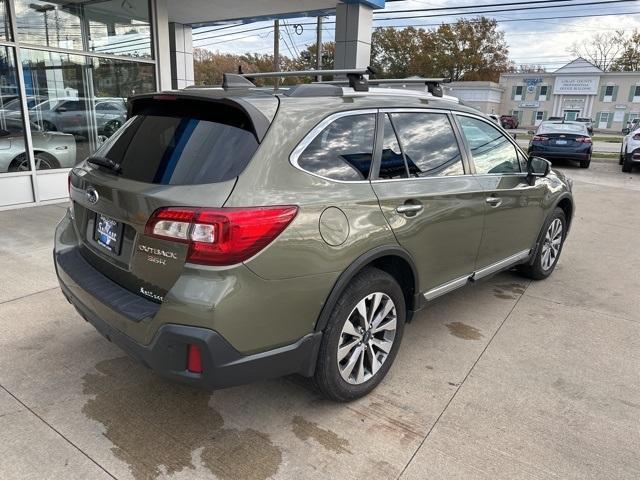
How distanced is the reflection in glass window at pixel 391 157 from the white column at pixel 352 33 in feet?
23.8

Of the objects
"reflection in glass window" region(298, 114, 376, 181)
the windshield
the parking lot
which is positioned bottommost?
the parking lot

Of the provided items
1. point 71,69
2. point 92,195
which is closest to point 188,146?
point 92,195

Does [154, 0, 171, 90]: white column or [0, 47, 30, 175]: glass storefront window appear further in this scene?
[154, 0, 171, 90]: white column

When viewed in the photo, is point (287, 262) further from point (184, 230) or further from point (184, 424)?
point (184, 424)

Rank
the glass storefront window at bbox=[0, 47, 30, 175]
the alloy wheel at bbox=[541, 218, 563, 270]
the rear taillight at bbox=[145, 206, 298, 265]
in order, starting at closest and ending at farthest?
the rear taillight at bbox=[145, 206, 298, 265]
the alloy wheel at bbox=[541, 218, 563, 270]
the glass storefront window at bbox=[0, 47, 30, 175]

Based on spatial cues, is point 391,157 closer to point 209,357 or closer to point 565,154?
point 209,357

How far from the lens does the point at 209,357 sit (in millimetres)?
2104

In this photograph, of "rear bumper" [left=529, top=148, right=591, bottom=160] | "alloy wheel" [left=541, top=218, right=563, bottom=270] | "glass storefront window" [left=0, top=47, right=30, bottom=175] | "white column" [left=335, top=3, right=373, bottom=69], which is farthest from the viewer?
"rear bumper" [left=529, top=148, right=591, bottom=160]

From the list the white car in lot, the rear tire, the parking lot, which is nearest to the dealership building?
the parking lot

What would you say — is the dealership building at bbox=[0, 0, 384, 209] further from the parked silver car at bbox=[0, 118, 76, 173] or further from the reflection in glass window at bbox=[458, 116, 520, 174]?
the reflection in glass window at bbox=[458, 116, 520, 174]

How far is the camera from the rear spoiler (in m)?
2.30

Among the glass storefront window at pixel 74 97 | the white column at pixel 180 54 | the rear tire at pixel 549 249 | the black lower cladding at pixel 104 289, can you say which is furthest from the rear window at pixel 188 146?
the white column at pixel 180 54

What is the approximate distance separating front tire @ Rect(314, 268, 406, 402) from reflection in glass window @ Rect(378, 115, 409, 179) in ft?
1.92

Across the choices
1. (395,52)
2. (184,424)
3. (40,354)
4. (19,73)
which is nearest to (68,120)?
(19,73)
